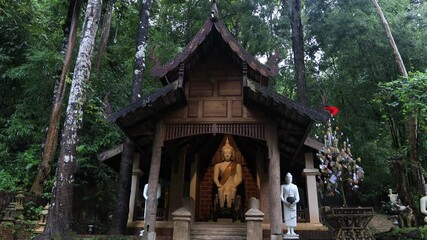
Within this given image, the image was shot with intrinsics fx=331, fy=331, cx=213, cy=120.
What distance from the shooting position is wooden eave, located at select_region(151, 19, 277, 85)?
7961mm

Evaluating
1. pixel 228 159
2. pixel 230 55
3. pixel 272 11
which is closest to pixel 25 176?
pixel 228 159

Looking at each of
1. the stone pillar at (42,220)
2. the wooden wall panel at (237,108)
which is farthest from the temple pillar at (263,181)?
the stone pillar at (42,220)

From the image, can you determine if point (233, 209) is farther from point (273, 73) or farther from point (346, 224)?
point (273, 73)

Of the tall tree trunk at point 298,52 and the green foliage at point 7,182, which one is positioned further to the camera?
the tall tree trunk at point 298,52

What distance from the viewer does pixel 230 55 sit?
840 centimetres

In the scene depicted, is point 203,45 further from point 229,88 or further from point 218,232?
point 218,232

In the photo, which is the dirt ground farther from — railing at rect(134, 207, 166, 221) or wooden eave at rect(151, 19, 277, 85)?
wooden eave at rect(151, 19, 277, 85)

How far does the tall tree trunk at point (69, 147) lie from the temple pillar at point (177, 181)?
3127mm

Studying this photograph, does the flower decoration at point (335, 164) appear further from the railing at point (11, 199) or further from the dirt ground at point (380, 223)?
the railing at point (11, 199)

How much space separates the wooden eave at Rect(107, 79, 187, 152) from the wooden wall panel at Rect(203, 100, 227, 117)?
21.6 inches

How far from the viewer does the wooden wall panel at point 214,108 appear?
8102mm

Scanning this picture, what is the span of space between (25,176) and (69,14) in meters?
6.32

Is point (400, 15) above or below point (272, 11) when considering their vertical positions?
below

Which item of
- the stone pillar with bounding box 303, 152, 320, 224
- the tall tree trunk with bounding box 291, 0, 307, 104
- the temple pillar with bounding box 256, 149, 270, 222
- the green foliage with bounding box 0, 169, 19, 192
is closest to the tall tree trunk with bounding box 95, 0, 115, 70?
the green foliage with bounding box 0, 169, 19, 192
